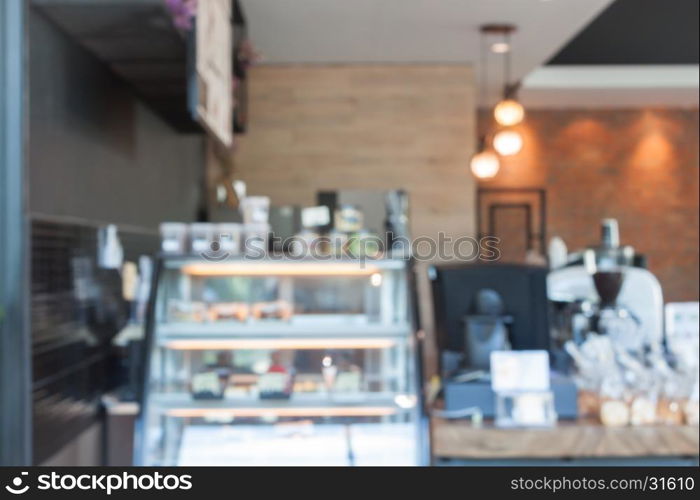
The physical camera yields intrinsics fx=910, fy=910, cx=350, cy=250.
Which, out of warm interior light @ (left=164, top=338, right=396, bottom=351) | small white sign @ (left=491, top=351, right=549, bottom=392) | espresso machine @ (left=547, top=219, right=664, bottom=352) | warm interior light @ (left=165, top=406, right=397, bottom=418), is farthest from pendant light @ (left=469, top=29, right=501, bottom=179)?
small white sign @ (left=491, top=351, right=549, bottom=392)

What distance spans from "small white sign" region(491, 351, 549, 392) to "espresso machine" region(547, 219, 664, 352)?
1.29 feet

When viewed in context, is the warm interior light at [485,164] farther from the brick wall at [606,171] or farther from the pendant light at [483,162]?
the brick wall at [606,171]

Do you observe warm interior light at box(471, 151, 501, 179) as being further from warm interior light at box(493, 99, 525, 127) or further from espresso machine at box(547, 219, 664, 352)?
espresso machine at box(547, 219, 664, 352)

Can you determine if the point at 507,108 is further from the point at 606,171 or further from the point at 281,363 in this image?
the point at 281,363

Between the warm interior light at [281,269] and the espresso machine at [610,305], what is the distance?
855 mm

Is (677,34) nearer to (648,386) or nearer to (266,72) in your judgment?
(266,72)

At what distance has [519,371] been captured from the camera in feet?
9.21

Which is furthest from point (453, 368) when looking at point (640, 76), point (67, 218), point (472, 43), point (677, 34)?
point (640, 76)

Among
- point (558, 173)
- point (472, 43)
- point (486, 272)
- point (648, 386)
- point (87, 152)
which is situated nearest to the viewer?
point (648, 386)

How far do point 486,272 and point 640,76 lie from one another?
6.50m

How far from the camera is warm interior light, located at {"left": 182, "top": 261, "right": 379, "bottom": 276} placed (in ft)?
10.5

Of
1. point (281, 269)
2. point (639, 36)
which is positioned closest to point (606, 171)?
point (639, 36)

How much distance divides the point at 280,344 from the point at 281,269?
27 centimetres
